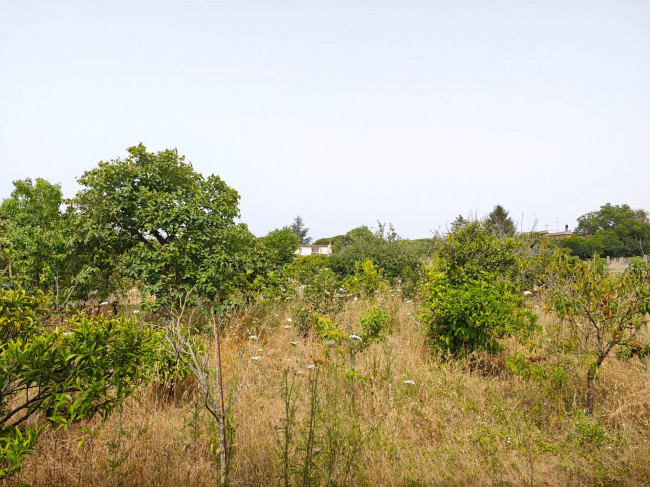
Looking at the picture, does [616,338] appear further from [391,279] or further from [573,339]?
[391,279]

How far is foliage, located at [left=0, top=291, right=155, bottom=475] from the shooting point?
1741 millimetres

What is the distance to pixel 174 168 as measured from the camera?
6.04m

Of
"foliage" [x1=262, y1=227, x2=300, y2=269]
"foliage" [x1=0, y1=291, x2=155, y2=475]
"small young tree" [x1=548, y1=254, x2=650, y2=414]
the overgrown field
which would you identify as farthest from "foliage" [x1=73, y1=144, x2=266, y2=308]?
"foliage" [x1=262, y1=227, x2=300, y2=269]

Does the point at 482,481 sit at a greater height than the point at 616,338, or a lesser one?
lesser

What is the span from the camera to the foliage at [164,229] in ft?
18.2

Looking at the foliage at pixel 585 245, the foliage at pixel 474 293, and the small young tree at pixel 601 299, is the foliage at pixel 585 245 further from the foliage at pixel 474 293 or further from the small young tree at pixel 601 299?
the small young tree at pixel 601 299

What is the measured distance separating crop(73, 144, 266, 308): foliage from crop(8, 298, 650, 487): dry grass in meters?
1.73

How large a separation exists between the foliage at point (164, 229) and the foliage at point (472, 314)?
2929 millimetres

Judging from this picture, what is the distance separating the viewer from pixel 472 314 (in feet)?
15.3

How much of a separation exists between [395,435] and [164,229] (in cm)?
446

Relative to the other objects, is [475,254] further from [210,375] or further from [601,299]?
[210,375]

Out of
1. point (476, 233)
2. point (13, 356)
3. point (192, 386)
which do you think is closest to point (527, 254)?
point (476, 233)

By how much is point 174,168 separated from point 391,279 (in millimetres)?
6236

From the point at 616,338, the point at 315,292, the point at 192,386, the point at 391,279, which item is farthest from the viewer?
the point at 391,279
